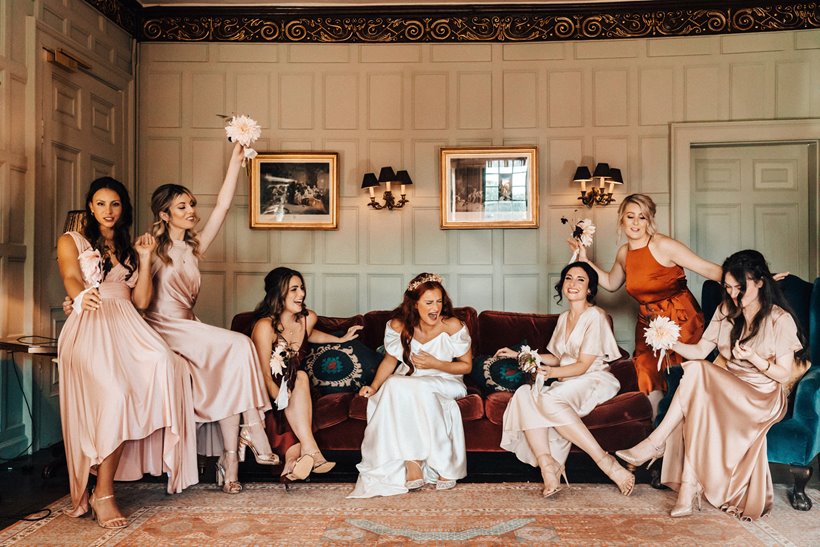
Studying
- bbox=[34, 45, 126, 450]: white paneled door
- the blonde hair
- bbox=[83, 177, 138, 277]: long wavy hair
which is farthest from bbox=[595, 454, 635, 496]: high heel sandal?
bbox=[34, 45, 126, 450]: white paneled door

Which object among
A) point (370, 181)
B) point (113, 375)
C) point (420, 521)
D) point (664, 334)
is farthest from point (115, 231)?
point (664, 334)

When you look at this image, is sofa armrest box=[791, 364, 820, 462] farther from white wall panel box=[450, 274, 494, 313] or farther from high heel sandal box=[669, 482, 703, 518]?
white wall panel box=[450, 274, 494, 313]

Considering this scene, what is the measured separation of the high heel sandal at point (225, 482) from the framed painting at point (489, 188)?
2.77m

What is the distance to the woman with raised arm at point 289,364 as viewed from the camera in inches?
139

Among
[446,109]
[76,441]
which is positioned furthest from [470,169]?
[76,441]

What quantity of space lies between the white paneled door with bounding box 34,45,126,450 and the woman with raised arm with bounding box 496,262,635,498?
125 inches

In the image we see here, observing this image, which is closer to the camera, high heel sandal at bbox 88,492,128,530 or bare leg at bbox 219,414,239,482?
high heel sandal at bbox 88,492,128,530

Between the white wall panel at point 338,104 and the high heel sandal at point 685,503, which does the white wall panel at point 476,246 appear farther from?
the high heel sandal at point 685,503

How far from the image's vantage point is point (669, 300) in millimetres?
4102

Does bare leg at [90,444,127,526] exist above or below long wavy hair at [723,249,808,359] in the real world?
below

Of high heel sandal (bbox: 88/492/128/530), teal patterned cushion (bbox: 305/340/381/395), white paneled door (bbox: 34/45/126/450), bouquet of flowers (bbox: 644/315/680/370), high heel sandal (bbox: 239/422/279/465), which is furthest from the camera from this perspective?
white paneled door (bbox: 34/45/126/450)

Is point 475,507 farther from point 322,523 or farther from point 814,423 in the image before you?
point 814,423

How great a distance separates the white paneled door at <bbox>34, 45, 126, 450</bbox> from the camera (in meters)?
4.22

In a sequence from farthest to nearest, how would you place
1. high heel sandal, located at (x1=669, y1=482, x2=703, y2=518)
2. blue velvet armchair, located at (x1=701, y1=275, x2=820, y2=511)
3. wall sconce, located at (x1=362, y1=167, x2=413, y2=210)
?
wall sconce, located at (x1=362, y1=167, x2=413, y2=210)
blue velvet armchair, located at (x1=701, y1=275, x2=820, y2=511)
high heel sandal, located at (x1=669, y1=482, x2=703, y2=518)
